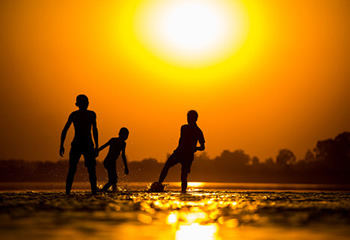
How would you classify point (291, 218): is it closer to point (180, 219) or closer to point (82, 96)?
point (180, 219)

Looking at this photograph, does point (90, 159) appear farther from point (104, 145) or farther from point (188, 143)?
point (188, 143)

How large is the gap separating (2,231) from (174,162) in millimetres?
14302

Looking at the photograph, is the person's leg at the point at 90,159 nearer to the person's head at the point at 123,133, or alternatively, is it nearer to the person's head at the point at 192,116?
the person's head at the point at 123,133

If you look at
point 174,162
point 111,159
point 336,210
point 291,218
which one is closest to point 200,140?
point 174,162

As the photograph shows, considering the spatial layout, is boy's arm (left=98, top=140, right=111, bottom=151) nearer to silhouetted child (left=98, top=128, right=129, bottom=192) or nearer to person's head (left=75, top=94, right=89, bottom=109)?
silhouetted child (left=98, top=128, right=129, bottom=192)

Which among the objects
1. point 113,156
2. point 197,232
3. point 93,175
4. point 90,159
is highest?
point 113,156

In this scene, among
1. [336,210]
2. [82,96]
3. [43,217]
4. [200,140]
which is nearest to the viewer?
[43,217]

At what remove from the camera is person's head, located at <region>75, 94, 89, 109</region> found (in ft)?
60.9

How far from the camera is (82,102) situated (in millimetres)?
18672

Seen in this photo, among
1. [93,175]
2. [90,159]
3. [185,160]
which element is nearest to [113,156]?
[185,160]

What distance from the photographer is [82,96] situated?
18.5m

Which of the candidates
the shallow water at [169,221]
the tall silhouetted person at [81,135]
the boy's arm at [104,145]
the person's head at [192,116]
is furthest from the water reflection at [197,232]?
the person's head at [192,116]

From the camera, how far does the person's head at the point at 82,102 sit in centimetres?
1856

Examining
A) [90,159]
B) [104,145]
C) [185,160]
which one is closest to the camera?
[90,159]
